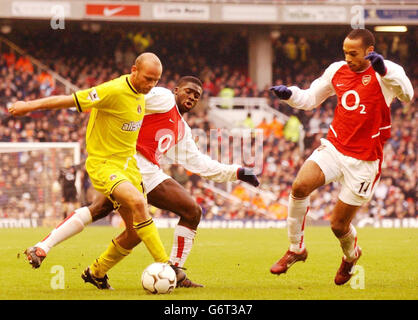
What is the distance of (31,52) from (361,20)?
12.3m

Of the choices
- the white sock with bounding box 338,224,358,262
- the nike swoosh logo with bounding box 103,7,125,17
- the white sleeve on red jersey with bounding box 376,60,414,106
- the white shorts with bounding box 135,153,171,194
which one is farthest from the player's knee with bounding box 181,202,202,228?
the nike swoosh logo with bounding box 103,7,125,17

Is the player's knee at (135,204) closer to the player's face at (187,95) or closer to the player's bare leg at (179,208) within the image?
the player's bare leg at (179,208)

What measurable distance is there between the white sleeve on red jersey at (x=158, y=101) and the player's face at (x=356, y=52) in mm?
1941

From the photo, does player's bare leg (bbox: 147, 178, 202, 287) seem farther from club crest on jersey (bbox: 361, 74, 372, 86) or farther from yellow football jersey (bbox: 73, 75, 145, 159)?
club crest on jersey (bbox: 361, 74, 372, 86)

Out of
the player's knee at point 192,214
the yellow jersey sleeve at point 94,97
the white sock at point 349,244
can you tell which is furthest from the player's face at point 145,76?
the white sock at point 349,244

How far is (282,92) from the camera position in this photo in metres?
8.41

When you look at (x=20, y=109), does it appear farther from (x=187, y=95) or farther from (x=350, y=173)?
(x=350, y=173)

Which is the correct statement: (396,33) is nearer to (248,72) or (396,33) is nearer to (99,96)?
(248,72)

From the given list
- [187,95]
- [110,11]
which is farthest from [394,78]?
[110,11]

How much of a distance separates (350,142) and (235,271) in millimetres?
2797

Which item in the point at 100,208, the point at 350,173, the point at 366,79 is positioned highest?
the point at 366,79

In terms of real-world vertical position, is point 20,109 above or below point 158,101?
above
